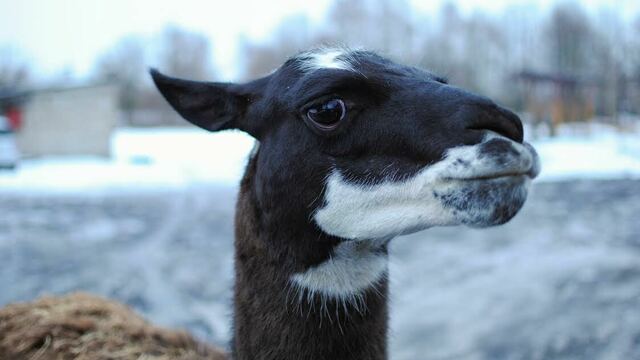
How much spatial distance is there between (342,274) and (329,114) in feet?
2.50

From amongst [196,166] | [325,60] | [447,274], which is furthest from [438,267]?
[196,166]

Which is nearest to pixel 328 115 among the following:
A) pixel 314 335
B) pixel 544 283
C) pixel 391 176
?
pixel 391 176

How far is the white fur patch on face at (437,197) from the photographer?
2.23 meters

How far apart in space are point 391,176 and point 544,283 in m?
5.89

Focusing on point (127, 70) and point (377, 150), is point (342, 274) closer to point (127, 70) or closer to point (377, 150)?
point (377, 150)

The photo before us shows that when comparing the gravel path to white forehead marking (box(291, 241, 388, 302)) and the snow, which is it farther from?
the snow

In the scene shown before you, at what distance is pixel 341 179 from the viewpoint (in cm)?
264

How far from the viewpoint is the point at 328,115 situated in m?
2.63

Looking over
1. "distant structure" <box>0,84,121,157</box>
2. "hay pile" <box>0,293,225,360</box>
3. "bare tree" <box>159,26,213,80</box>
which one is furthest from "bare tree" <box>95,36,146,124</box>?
"hay pile" <box>0,293,225,360</box>

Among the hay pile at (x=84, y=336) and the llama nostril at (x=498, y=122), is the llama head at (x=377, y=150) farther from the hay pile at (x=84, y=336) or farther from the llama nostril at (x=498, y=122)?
the hay pile at (x=84, y=336)

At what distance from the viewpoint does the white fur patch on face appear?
2.23m

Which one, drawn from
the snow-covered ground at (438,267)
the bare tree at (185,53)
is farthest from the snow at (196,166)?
the bare tree at (185,53)

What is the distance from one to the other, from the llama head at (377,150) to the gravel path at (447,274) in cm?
112

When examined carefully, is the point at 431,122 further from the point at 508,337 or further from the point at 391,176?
the point at 508,337
